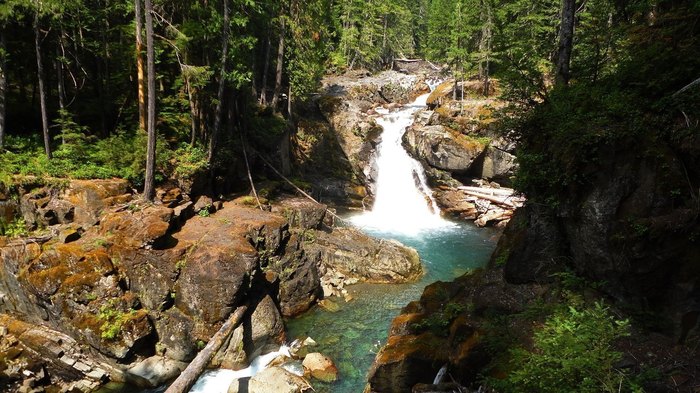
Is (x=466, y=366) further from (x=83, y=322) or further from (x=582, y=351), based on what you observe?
(x=83, y=322)

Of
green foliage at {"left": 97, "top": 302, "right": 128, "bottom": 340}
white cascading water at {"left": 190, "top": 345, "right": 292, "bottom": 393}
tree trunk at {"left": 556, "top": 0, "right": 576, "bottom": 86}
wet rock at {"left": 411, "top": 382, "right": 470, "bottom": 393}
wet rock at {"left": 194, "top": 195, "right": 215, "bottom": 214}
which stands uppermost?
tree trunk at {"left": 556, "top": 0, "right": 576, "bottom": 86}

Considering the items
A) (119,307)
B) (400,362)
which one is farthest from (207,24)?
(400,362)

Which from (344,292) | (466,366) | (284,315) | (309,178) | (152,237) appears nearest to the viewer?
(466,366)

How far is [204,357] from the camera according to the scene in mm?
10086

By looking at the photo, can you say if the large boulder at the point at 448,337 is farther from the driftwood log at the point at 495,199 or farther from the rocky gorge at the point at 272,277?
the driftwood log at the point at 495,199

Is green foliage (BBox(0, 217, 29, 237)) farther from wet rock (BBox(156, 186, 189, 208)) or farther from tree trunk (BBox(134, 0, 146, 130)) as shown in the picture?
tree trunk (BBox(134, 0, 146, 130))

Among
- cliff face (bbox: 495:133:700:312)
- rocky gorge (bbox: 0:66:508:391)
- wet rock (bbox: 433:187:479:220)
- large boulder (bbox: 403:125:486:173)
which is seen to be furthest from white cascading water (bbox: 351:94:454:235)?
cliff face (bbox: 495:133:700:312)

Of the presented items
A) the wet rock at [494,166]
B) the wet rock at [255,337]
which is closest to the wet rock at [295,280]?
the wet rock at [255,337]

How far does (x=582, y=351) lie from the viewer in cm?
443

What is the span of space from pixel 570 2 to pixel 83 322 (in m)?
16.1

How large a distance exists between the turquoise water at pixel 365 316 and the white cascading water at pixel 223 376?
4.86 feet

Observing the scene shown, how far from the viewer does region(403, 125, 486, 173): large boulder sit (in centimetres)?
2592

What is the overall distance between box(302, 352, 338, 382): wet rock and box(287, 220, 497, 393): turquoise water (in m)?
0.21

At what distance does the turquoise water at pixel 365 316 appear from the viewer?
11102mm
